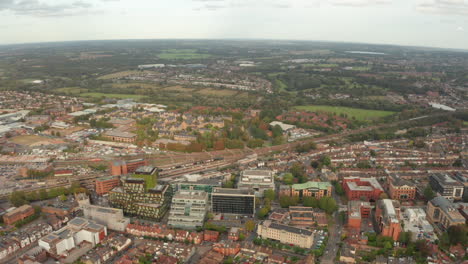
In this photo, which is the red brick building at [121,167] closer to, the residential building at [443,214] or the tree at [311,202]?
the tree at [311,202]

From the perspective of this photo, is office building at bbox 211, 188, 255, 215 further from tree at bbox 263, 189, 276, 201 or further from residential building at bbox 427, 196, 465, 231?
residential building at bbox 427, 196, 465, 231

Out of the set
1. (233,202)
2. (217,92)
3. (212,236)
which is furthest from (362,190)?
(217,92)

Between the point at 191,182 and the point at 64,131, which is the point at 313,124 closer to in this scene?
the point at 191,182

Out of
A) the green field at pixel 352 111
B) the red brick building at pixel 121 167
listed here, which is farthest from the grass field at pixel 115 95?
the red brick building at pixel 121 167

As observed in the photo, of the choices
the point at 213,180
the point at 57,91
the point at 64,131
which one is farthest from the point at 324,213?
the point at 57,91

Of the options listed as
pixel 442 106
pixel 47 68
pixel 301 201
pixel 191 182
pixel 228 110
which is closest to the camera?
pixel 301 201
